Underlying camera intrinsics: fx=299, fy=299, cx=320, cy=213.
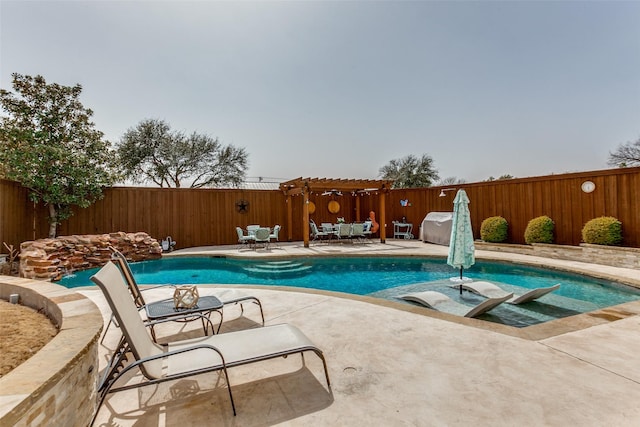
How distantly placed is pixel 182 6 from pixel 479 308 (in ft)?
25.5

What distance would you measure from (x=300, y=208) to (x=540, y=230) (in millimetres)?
8780

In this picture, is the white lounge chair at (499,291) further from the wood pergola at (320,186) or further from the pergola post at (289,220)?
the pergola post at (289,220)

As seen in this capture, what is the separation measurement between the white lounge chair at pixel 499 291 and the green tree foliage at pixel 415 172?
2028cm

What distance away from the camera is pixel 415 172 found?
25.3 m

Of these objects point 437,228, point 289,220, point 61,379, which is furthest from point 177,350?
point 289,220

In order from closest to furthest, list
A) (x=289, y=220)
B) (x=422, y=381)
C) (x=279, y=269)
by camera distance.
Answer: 1. (x=422, y=381)
2. (x=279, y=269)
3. (x=289, y=220)

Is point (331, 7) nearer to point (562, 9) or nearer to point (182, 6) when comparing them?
point (182, 6)

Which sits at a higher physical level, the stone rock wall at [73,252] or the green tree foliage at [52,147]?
the green tree foliage at [52,147]

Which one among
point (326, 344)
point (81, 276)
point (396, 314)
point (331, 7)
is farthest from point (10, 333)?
point (331, 7)

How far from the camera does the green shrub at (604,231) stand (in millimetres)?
6996

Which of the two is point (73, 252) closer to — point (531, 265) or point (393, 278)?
Result: point (393, 278)

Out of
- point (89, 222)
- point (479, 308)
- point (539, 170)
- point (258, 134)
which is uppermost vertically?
point (258, 134)

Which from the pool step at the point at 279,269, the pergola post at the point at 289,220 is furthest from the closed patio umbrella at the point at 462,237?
the pergola post at the point at 289,220

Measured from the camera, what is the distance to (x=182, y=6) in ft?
20.4
